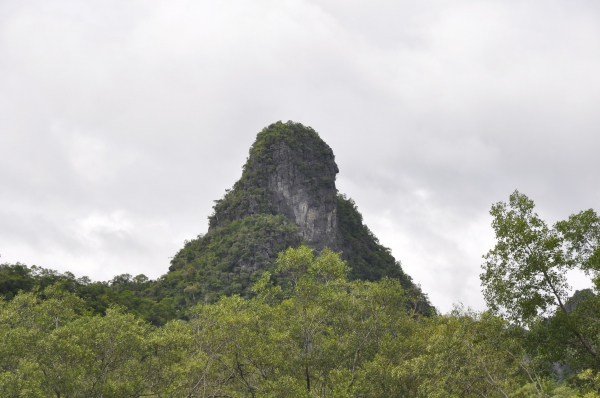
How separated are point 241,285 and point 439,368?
52.7 metres

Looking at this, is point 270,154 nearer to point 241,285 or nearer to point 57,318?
point 241,285

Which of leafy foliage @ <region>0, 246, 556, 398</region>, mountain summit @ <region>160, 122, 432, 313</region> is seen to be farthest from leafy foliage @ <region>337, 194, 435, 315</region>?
leafy foliage @ <region>0, 246, 556, 398</region>

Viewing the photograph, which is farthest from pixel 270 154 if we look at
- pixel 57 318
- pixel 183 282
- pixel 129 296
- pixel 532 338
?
pixel 532 338

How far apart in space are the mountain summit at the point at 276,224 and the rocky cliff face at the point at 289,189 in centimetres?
17

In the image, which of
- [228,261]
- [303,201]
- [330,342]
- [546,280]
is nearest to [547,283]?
[546,280]

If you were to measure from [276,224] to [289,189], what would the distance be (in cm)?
1521

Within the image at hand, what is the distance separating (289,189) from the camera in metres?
90.8

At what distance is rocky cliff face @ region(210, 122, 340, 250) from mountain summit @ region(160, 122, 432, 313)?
17cm

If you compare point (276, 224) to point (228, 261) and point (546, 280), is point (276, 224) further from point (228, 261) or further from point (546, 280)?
point (546, 280)

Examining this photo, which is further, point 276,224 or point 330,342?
point 276,224

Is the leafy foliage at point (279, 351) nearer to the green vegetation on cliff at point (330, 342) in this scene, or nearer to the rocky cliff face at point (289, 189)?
the green vegetation on cliff at point (330, 342)

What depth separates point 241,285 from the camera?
67.6m

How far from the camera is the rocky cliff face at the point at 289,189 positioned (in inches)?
3415

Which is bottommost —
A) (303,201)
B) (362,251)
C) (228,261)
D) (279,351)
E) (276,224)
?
(279,351)
